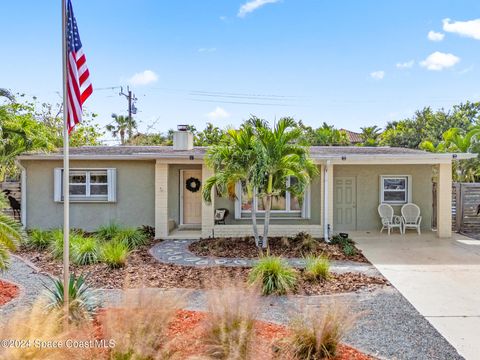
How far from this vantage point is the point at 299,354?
3754mm

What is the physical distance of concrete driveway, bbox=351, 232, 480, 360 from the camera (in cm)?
501

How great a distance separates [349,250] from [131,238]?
20.9 ft

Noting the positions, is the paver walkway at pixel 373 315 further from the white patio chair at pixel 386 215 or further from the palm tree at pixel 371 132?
the palm tree at pixel 371 132

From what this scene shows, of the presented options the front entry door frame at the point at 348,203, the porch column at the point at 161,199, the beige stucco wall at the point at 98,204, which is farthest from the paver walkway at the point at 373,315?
the front entry door frame at the point at 348,203

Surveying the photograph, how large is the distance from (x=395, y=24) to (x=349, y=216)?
842 centimetres

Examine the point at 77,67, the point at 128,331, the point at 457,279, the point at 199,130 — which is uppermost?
the point at 199,130

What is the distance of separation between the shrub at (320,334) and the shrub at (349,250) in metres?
5.79

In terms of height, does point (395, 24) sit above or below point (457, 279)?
above

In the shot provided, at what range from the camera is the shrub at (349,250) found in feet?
30.9

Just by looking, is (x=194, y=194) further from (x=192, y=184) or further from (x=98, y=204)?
(x=98, y=204)

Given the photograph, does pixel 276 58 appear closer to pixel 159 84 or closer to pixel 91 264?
pixel 91 264

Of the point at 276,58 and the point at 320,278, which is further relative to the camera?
the point at 276,58

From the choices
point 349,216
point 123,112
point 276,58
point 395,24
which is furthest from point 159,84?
point 349,216

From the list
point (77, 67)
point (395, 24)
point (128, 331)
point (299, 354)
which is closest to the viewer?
point (128, 331)
